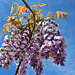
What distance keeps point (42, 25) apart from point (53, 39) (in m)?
0.46

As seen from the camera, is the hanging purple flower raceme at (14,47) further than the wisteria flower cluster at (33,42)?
Yes

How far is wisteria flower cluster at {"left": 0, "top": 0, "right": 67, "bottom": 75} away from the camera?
2688 mm

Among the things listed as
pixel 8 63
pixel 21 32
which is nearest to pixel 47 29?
pixel 21 32

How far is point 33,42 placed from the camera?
326cm

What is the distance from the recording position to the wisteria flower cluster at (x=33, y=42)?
A: 269 centimetres

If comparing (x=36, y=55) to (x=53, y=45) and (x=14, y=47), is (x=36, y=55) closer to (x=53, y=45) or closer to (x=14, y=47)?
(x=14, y=47)

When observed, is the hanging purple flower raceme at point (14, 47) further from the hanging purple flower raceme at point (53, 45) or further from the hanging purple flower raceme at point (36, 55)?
the hanging purple flower raceme at point (53, 45)

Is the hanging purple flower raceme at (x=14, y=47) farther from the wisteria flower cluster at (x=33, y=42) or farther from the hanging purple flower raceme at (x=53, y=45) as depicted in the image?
the hanging purple flower raceme at (x=53, y=45)

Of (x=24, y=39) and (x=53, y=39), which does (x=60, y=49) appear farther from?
(x=24, y=39)

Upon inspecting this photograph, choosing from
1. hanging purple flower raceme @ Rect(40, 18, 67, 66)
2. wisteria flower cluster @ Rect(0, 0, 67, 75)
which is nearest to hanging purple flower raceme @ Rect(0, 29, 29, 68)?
wisteria flower cluster @ Rect(0, 0, 67, 75)

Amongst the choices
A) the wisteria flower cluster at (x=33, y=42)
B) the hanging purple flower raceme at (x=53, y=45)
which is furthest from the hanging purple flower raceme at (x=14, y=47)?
the hanging purple flower raceme at (x=53, y=45)

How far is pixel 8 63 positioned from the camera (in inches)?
121

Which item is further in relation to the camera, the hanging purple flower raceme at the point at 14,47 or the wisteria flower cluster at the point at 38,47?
the hanging purple flower raceme at the point at 14,47

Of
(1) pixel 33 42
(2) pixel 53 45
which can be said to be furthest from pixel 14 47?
(2) pixel 53 45
